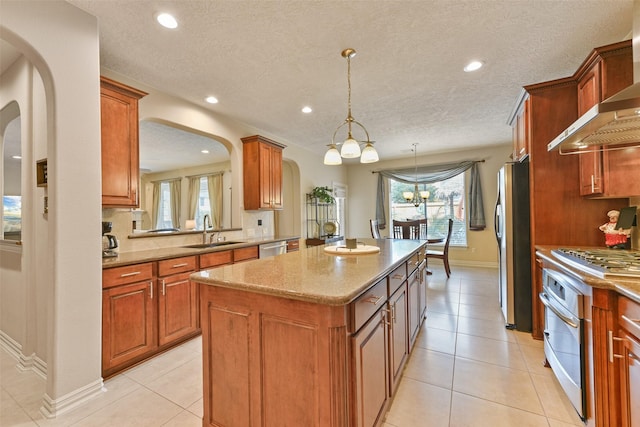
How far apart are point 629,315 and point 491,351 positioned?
4.65 feet

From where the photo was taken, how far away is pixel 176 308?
251 centimetres

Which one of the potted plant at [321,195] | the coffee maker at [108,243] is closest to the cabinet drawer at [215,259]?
the coffee maker at [108,243]

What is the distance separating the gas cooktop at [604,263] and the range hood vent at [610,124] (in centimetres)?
78

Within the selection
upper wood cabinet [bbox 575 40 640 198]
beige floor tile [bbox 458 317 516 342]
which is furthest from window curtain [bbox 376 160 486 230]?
upper wood cabinet [bbox 575 40 640 198]

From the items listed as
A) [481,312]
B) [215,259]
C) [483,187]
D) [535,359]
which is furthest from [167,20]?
[483,187]

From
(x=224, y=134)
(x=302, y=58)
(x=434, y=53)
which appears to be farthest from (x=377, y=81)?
(x=224, y=134)

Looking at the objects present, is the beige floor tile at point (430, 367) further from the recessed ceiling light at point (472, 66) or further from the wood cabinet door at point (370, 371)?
the recessed ceiling light at point (472, 66)

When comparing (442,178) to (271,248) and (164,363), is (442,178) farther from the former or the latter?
(164,363)

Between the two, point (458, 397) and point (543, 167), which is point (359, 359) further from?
point (543, 167)

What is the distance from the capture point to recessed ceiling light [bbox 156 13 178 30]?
1.93 metres

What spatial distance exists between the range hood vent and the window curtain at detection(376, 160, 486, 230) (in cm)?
409

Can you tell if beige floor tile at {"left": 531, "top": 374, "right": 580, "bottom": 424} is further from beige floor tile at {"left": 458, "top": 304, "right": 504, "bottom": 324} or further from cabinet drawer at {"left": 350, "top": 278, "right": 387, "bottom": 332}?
cabinet drawer at {"left": 350, "top": 278, "right": 387, "bottom": 332}

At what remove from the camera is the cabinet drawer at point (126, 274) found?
2.02 meters

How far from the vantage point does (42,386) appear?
78.7 inches
